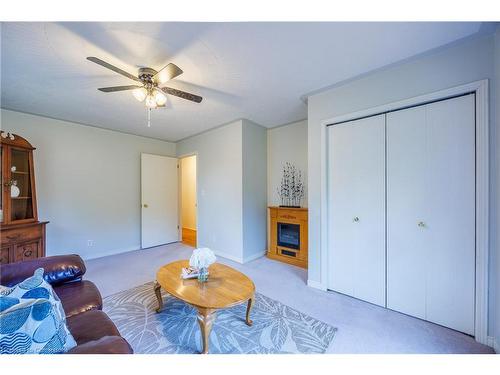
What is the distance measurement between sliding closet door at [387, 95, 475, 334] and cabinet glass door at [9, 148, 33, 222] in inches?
174

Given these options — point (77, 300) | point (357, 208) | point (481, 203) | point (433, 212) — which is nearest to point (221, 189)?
point (357, 208)

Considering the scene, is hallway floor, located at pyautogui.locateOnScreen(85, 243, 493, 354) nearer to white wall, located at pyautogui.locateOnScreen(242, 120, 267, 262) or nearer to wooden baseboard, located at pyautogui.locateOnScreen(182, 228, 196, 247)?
white wall, located at pyautogui.locateOnScreen(242, 120, 267, 262)

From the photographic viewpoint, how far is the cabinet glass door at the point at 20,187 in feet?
8.25

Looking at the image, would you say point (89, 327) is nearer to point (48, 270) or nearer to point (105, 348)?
point (105, 348)

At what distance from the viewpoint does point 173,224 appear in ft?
15.3

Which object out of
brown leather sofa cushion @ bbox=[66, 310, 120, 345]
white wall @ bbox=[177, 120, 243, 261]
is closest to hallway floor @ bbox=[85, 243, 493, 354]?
white wall @ bbox=[177, 120, 243, 261]

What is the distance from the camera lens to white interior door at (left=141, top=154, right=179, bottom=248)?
4.21m

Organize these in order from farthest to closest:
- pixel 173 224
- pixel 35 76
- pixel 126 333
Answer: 1. pixel 173 224
2. pixel 35 76
3. pixel 126 333

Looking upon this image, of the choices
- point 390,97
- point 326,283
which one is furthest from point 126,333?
point 390,97

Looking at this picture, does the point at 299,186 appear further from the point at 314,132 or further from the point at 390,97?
the point at 390,97

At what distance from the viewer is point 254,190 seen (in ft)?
11.9
